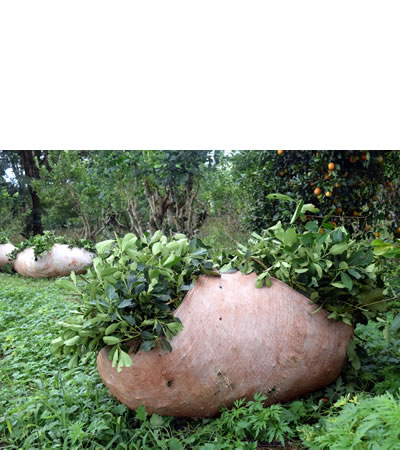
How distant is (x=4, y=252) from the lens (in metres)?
8.55

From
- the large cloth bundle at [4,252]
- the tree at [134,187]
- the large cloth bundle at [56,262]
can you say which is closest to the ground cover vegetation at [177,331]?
the tree at [134,187]

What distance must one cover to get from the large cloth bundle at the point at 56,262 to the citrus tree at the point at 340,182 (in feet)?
14.8

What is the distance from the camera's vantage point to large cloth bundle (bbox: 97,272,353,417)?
176 cm

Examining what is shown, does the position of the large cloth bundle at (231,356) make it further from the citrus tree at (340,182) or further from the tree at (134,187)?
the tree at (134,187)

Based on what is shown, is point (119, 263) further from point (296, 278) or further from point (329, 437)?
point (329, 437)

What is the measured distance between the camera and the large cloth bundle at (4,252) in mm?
8469

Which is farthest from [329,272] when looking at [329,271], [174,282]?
[174,282]

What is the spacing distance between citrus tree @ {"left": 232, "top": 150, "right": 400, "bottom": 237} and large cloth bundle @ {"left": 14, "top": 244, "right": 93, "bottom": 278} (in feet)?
14.8

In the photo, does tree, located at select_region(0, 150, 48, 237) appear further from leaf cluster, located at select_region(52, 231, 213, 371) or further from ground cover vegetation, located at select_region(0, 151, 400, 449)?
leaf cluster, located at select_region(52, 231, 213, 371)

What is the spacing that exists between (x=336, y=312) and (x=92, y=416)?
1.36m

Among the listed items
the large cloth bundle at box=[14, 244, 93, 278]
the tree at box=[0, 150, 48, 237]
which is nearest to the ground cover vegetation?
the large cloth bundle at box=[14, 244, 93, 278]

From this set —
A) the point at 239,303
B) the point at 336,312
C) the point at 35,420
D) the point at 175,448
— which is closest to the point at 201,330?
the point at 239,303

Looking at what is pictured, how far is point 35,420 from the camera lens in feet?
6.30

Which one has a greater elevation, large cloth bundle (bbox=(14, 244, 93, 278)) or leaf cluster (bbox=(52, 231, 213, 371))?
leaf cluster (bbox=(52, 231, 213, 371))
